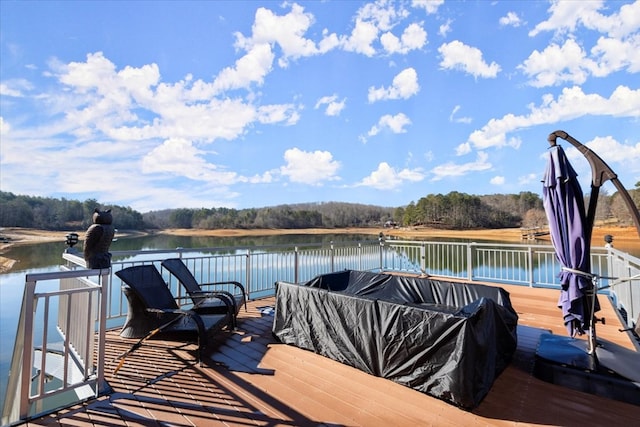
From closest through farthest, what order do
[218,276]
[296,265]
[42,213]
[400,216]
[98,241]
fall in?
[98,241] < [296,265] < [218,276] < [42,213] < [400,216]

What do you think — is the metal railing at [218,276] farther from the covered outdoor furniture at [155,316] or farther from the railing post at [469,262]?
the covered outdoor furniture at [155,316]

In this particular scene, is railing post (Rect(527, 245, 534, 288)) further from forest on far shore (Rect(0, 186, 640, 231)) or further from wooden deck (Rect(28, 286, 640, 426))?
forest on far shore (Rect(0, 186, 640, 231))

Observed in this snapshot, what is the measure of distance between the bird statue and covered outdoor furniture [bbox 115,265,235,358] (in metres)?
0.57

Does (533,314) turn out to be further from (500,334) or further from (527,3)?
(527,3)

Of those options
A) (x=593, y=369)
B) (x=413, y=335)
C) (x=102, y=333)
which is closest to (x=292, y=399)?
(x=413, y=335)

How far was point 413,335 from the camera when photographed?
7.30 feet

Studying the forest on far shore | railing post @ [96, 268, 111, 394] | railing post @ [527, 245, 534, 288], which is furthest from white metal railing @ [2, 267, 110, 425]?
the forest on far shore

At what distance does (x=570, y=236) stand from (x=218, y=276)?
6.02 m

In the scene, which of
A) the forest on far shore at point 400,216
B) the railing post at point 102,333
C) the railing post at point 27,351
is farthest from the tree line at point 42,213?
the railing post at point 27,351

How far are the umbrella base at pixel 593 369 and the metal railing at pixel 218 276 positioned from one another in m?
0.63

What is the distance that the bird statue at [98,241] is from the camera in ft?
7.62

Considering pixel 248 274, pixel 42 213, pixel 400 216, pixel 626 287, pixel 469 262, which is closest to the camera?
pixel 626 287

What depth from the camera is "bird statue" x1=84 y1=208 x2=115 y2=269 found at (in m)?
2.32

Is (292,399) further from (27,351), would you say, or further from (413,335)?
(27,351)
